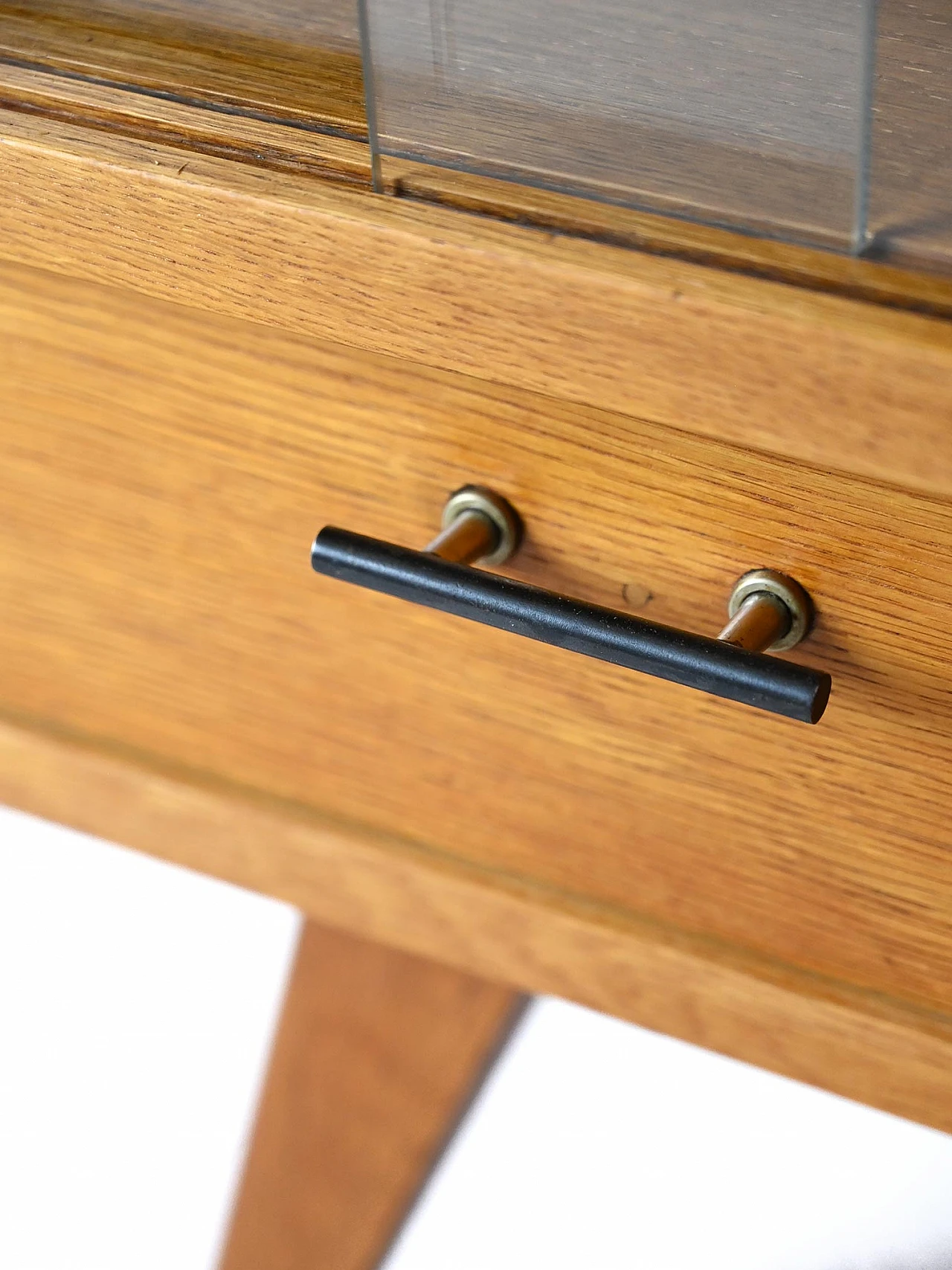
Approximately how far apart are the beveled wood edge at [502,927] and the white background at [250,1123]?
0.37 feet

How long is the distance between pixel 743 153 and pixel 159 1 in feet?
0.44

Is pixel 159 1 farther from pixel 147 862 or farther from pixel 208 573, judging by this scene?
pixel 147 862

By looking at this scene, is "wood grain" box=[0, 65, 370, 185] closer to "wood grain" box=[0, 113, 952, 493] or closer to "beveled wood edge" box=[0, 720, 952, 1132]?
"wood grain" box=[0, 113, 952, 493]

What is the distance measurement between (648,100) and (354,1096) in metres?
0.37

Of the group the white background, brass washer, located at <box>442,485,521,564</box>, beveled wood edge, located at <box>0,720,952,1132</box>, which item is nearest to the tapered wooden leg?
the white background

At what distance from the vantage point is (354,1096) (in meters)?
0.52

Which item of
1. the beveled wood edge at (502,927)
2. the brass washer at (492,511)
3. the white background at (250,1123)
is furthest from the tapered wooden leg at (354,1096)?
the brass washer at (492,511)

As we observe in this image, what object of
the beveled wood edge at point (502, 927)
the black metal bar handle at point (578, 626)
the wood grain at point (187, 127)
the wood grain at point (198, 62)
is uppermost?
the wood grain at point (198, 62)

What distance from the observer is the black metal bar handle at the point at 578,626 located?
0.79 ft

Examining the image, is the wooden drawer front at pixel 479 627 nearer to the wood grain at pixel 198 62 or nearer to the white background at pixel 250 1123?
the wood grain at pixel 198 62

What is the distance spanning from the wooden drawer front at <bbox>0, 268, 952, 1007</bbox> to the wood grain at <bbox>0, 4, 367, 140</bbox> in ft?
0.14

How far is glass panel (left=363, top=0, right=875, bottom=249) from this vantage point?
247 mm

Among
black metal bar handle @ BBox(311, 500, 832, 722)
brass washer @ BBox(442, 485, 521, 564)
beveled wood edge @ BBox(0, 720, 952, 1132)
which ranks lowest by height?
black metal bar handle @ BBox(311, 500, 832, 722)

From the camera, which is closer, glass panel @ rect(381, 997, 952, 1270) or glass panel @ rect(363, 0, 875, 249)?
glass panel @ rect(363, 0, 875, 249)
